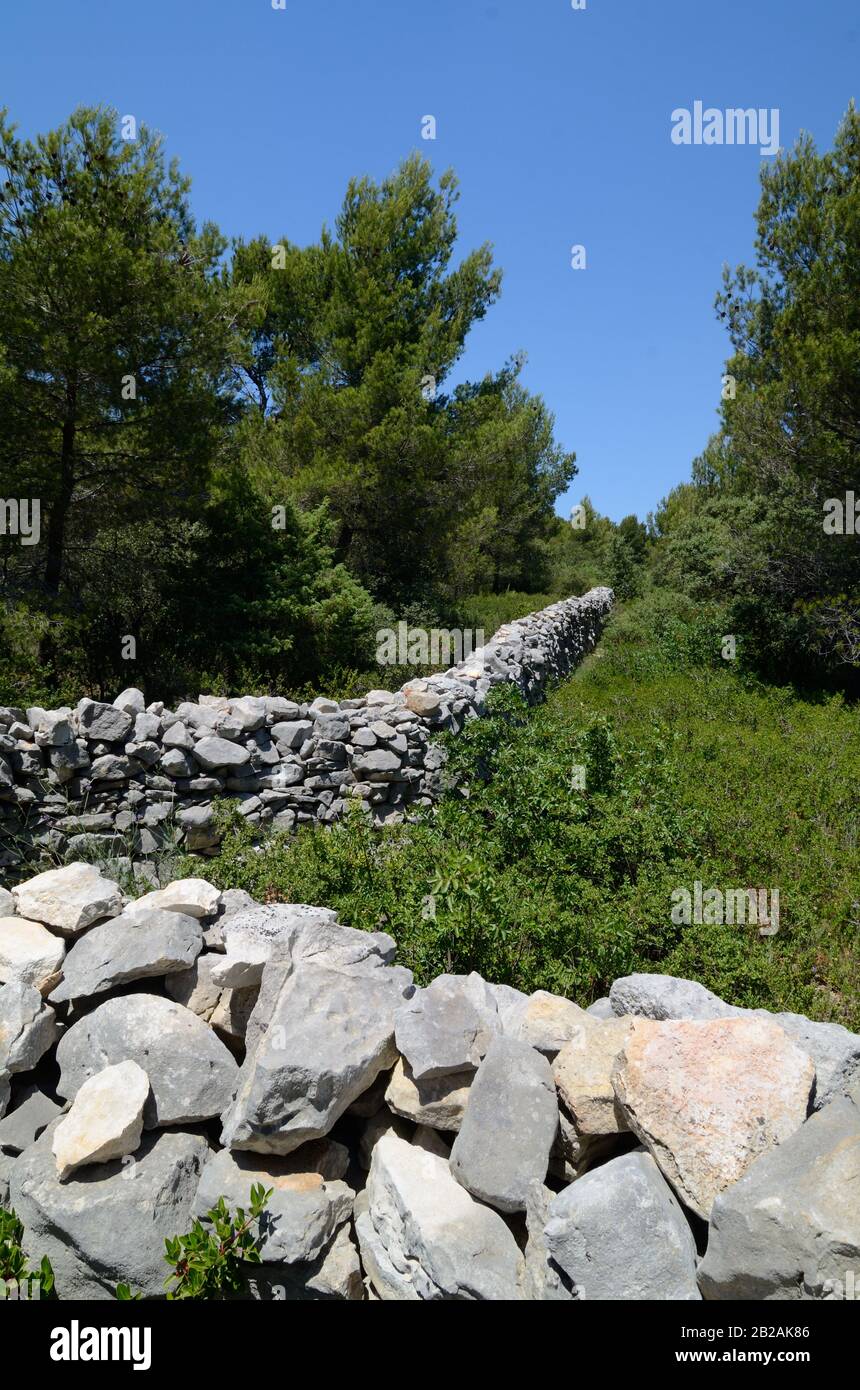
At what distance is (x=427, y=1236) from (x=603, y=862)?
132 inches

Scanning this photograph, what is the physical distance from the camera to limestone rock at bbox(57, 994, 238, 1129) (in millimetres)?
3113

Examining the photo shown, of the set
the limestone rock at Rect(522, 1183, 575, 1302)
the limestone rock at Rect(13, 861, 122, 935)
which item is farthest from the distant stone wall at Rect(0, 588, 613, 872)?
the limestone rock at Rect(522, 1183, 575, 1302)

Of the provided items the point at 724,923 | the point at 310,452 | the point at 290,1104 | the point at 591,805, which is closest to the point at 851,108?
the point at 310,452

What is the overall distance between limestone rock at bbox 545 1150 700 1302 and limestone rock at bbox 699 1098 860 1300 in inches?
4.0

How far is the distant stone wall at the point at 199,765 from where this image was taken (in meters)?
6.10

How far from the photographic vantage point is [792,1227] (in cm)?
219

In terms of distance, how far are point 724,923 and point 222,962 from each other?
3.34 meters

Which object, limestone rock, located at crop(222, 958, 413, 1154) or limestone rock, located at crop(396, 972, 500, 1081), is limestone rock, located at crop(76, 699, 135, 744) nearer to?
limestone rock, located at crop(222, 958, 413, 1154)

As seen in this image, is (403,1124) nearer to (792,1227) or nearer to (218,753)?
(792,1227)

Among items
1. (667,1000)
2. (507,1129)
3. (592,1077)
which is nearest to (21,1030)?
(507,1129)

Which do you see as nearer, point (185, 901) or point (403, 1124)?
point (403, 1124)

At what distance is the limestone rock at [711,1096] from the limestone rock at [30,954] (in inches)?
98.9
